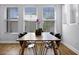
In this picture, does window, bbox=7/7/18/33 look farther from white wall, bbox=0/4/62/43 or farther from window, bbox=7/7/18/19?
white wall, bbox=0/4/62/43

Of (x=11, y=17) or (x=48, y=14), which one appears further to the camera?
(x=48, y=14)

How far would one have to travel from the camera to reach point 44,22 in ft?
19.4

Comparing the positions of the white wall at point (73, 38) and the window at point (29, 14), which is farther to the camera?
the window at point (29, 14)

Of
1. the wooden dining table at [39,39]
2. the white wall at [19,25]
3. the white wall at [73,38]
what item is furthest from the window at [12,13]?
the wooden dining table at [39,39]

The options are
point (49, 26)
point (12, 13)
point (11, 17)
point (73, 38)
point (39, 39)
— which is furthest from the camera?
point (12, 13)

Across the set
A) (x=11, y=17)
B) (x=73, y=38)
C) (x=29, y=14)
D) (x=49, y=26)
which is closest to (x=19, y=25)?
(x=11, y=17)

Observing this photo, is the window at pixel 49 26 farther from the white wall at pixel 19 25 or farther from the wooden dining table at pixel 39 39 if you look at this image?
the wooden dining table at pixel 39 39

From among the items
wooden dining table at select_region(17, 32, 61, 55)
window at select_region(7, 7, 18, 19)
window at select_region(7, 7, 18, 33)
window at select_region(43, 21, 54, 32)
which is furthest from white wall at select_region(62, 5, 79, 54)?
window at select_region(7, 7, 18, 19)

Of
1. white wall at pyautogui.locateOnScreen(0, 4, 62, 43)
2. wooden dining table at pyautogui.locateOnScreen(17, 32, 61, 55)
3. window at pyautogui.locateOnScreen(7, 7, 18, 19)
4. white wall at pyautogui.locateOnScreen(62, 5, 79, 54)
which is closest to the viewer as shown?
wooden dining table at pyautogui.locateOnScreen(17, 32, 61, 55)

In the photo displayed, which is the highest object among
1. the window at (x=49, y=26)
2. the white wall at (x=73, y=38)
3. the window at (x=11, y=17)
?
the window at (x=11, y=17)

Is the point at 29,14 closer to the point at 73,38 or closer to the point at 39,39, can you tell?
the point at 73,38

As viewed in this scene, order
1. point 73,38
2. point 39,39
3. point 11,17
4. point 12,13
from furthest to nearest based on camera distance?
point 12,13
point 11,17
point 73,38
point 39,39
